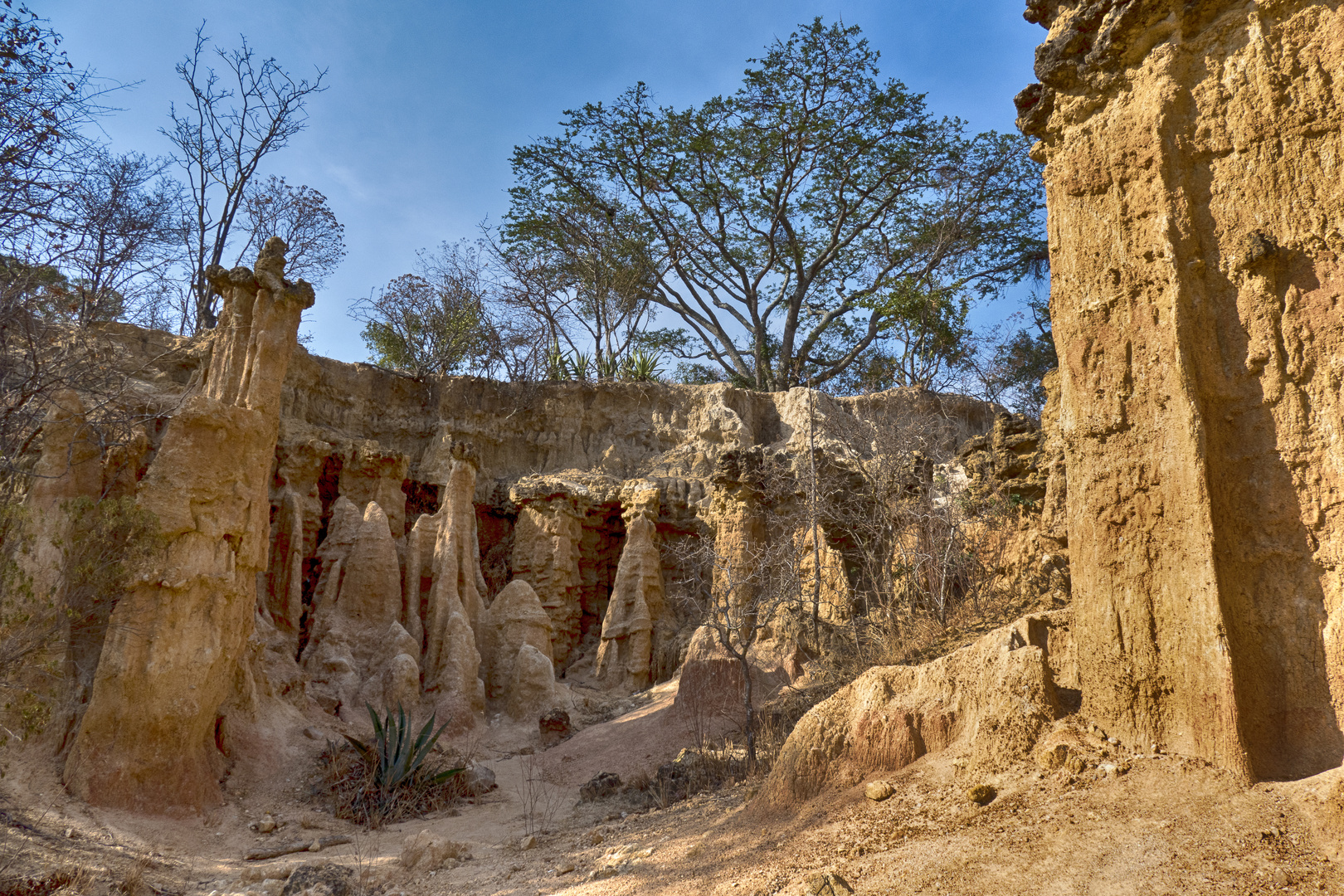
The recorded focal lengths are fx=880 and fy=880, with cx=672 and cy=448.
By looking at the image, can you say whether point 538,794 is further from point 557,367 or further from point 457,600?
point 557,367

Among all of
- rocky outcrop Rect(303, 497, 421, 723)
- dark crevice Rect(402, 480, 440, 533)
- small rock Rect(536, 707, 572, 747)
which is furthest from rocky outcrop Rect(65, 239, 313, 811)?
dark crevice Rect(402, 480, 440, 533)

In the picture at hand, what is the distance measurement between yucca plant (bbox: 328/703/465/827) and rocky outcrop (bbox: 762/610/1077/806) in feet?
17.7

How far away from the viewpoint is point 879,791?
19.9 ft

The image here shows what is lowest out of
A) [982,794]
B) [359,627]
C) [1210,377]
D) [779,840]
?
[779,840]

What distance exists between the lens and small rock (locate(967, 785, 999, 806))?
544 cm

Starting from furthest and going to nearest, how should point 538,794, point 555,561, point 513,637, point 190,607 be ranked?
point 555,561, point 513,637, point 538,794, point 190,607

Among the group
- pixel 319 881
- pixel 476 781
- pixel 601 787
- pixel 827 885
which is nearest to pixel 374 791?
pixel 476 781

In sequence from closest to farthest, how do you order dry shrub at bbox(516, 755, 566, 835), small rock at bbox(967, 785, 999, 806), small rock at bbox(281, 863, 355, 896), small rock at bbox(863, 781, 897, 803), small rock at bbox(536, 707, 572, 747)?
small rock at bbox(967, 785, 999, 806) → small rock at bbox(863, 781, 897, 803) → small rock at bbox(281, 863, 355, 896) → dry shrub at bbox(516, 755, 566, 835) → small rock at bbox(536, 707, 572, 747)

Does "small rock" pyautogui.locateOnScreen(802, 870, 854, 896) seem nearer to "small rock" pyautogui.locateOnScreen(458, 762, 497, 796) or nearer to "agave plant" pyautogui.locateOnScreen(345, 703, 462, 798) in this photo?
"agave plant" pyautogui.locateOnScreen(345, 703, 462, 798)

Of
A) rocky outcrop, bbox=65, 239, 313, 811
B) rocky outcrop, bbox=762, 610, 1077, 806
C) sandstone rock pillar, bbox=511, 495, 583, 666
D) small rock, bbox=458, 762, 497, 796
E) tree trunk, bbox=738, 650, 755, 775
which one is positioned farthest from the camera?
sandstone rock pillar, bbox=511, 495, 583, 666

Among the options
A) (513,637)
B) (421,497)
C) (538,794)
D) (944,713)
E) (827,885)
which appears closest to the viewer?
(827,885)

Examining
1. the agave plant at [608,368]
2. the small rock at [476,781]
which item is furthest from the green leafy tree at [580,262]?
the small rock at [476,781]

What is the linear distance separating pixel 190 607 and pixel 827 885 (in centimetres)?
797

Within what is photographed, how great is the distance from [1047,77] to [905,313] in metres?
20.2
